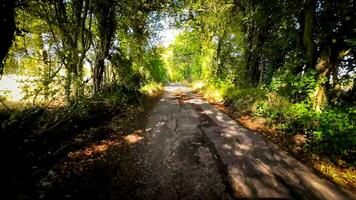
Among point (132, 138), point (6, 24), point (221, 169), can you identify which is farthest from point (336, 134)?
point (6, 24)

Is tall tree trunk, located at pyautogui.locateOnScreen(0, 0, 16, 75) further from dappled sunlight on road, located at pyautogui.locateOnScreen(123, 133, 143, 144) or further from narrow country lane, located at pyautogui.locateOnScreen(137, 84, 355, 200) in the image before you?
dappled sunlight on road, located at pyautogui.locateOnScreen(123, 133, 143, 144)

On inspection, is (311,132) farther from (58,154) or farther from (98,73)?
(98,73)

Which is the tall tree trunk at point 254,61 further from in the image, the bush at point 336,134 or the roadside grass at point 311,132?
the bush at point 336,134

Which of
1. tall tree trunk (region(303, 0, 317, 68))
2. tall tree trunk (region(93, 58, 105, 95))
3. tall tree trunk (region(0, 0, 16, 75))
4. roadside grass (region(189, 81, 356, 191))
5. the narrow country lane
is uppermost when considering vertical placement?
tall tree trunk (region(303, 0, 317, 68))

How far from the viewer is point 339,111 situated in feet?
21.5

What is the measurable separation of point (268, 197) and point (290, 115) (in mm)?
4647

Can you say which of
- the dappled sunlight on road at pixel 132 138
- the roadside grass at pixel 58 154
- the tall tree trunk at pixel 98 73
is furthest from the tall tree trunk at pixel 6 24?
the tall tree trunk at pixel 98 73

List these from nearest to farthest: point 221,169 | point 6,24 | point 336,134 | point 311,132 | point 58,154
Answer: point 6,24, point 221,169, point 58,154, point 336,134, point 311,132

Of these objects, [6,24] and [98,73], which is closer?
[6,24]

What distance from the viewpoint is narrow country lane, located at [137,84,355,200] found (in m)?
4.31

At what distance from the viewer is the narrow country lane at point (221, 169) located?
170 inches

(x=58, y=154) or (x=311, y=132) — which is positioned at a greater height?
(x=311, y=132)

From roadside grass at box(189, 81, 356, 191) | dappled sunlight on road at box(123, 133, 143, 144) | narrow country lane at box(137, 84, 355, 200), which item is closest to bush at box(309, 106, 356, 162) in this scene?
roadside grass at box(189, 81, 356, 191)

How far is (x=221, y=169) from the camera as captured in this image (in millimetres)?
5203
